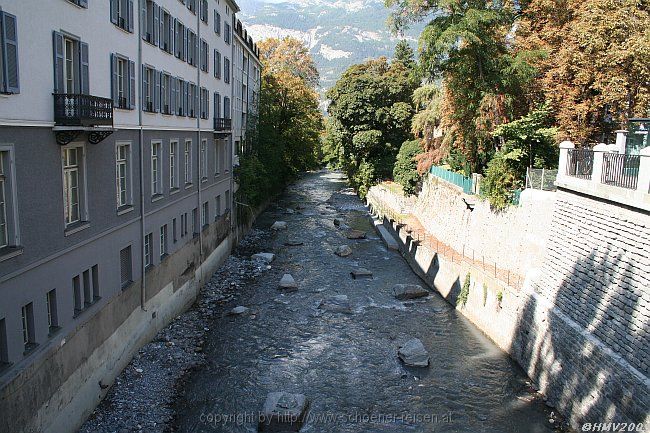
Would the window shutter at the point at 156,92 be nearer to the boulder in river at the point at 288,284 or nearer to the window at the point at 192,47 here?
the window at the point at 192,47

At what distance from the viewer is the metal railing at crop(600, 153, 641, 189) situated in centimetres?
1456

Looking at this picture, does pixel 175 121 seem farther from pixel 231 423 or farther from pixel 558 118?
pixel 558 118

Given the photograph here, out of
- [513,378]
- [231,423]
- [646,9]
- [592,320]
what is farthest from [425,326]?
[646,9]

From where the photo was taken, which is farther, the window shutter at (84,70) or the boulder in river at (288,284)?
the boulder in river at (288,284)

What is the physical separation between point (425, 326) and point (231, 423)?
1059 cm

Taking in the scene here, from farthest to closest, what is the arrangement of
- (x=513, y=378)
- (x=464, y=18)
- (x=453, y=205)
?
(x=453, y=205)
(x=464, y=18)
(x=513, y=378)

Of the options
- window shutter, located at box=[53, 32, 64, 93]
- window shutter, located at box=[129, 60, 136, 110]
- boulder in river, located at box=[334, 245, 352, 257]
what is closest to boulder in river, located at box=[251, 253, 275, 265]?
boulder in river, located at box=[334, 245, 352, 257]

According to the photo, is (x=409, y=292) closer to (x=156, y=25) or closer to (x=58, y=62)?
(x=156, y=25)

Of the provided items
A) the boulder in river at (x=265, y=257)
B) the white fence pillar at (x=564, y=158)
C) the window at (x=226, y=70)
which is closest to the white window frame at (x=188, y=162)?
the boulder in river at (x=265, y=257)

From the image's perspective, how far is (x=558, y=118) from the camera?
26.5 metres

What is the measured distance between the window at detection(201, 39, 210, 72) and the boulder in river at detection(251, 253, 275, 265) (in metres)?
11.8

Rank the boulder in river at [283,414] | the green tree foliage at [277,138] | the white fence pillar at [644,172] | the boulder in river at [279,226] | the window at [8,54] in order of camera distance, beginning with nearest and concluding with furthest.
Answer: the window at [8,54] < the white fence pillar at [644,172] < the boulder in river at [283,414] < the green tree foliage at [277,138] < the boulder in river at [279,226]

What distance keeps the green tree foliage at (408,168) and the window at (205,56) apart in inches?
837

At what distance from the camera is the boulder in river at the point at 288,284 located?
27.6 meters
